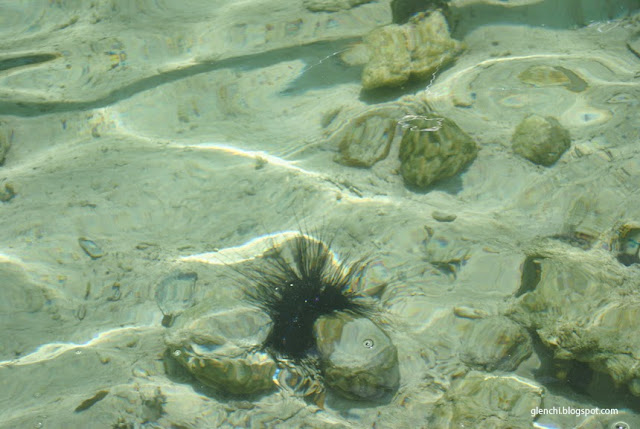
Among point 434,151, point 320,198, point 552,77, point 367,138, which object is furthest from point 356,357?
point 552,77

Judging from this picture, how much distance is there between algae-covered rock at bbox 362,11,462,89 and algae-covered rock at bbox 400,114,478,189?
542mm

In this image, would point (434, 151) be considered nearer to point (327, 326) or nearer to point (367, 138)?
point (367, 138)

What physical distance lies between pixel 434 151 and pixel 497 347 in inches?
48.4

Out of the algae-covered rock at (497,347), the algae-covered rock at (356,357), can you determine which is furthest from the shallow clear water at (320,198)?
the algae-covered rock at (356,357)

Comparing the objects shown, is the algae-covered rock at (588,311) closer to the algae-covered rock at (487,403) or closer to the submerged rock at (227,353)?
the algae-covered rock at (487,403)

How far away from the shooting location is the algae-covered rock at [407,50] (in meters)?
3.51

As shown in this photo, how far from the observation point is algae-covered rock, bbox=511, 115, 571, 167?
124 inches

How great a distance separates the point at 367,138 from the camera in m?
3.31

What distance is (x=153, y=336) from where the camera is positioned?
8.64 feet

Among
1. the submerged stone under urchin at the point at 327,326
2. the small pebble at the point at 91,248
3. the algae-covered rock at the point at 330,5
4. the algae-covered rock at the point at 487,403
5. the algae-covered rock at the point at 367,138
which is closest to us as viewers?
the algae-covered rock at the point at 487,403

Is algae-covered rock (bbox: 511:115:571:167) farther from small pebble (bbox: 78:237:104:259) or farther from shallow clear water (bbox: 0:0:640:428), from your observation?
small pebble (bbox: 78:237:104:259)

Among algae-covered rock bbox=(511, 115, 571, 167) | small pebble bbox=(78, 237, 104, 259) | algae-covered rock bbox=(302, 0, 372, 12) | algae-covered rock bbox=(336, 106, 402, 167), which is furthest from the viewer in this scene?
algae-covered rock bbox=(302, 0, 372, 12)

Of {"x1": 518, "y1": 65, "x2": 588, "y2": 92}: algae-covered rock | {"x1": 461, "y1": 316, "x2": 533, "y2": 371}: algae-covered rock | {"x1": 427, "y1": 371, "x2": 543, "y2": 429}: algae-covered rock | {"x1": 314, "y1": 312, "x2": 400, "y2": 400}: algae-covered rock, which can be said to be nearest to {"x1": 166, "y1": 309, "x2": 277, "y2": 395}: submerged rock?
{"x1": 314, "y1": 312, "x2": 400, "y2": 400}: algae-covered rock

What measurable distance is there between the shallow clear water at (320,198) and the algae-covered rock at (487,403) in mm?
11
